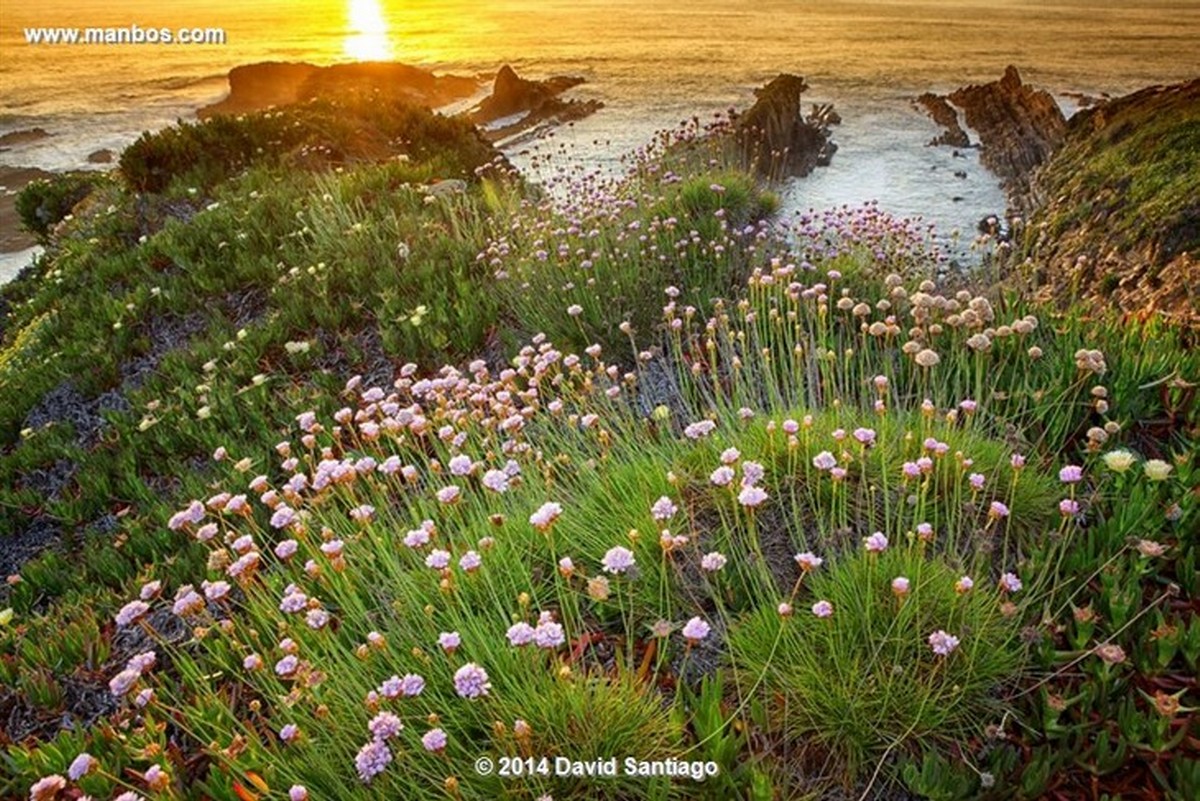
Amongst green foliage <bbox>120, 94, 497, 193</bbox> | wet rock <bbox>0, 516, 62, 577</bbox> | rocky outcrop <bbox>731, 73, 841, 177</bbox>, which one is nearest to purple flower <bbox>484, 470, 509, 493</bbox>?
wet rock <bbox>0, 516, 62, 577</bbox>

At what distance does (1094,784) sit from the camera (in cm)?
219

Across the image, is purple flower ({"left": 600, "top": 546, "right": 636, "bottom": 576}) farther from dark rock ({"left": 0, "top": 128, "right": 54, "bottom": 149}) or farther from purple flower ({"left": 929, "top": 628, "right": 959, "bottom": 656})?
dark rock ({"left": 0, "top": 128, "right": 54, "bottom": 149})

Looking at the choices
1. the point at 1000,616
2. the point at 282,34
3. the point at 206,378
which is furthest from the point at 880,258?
the point at 282,34

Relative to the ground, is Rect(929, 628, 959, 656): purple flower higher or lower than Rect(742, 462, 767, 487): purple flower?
lower

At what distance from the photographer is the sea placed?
14789mm

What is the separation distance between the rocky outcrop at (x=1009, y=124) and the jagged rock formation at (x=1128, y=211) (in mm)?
1555

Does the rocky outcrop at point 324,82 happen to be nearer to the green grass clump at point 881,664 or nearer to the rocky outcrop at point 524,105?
the rocky outcrop at point 524,105

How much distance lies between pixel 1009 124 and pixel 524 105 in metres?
16.0

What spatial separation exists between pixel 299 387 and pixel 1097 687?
5.62 metres

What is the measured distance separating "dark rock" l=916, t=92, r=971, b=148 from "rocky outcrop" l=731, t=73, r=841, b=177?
2.84 metres

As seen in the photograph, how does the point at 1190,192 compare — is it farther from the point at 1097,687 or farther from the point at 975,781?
the point at 975,781

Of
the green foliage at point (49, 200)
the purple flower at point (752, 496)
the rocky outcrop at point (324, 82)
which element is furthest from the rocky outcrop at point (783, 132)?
→ the rocky outcrop at point (324, 82)

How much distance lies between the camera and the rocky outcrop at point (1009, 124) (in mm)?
14805

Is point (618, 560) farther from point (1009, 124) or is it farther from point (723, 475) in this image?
point (1009, 124)
